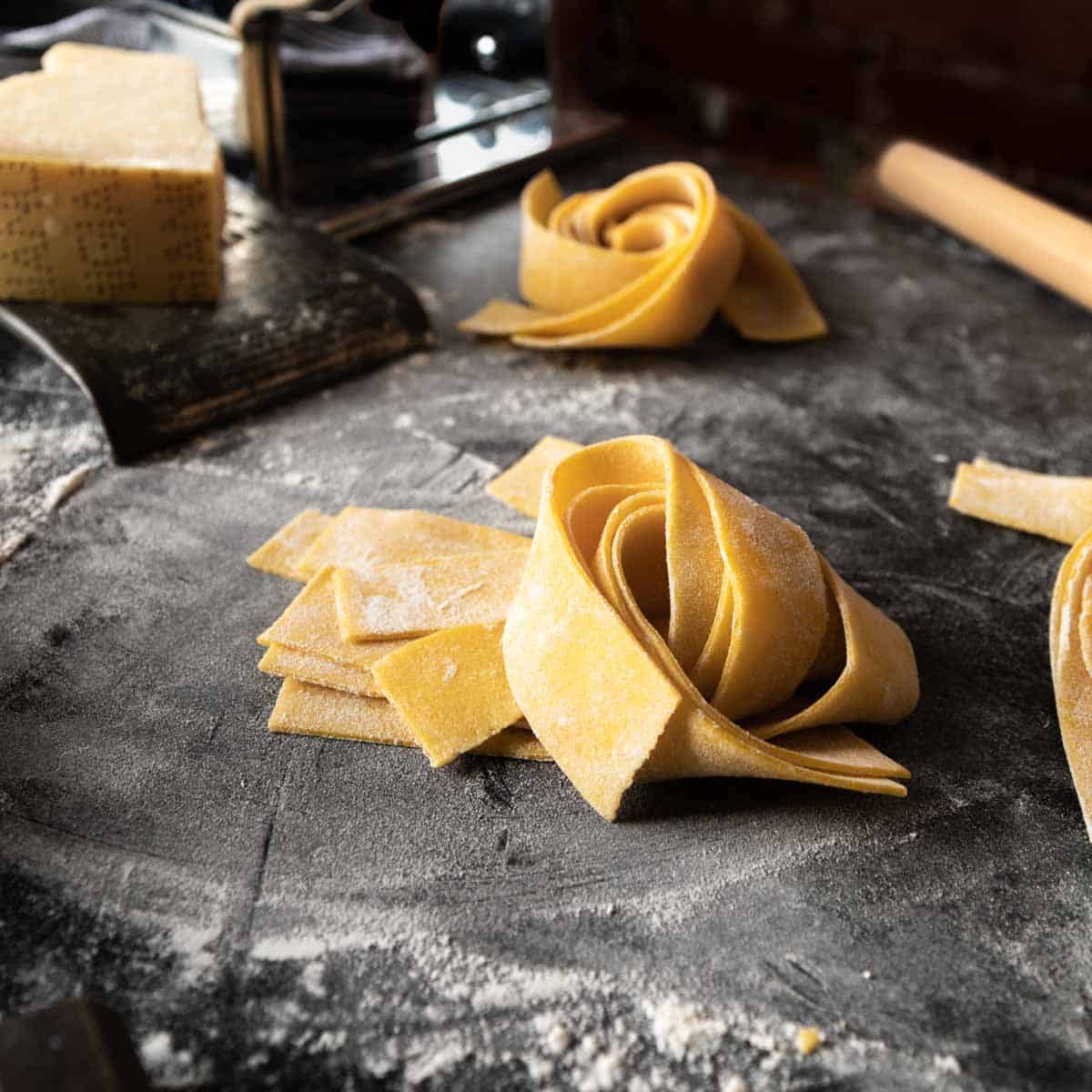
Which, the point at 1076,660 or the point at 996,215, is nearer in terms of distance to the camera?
the point at 1076,660

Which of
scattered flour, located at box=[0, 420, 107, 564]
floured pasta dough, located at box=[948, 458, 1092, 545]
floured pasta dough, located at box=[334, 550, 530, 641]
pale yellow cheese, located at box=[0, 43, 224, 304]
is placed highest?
pale yellow cheese, located at box=[0, 43, 224, 304]

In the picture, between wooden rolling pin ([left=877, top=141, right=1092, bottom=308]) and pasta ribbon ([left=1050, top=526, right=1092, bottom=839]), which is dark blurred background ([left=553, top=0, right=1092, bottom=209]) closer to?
wooden rolling pin ([left=877, top=141, right=1092, bottom=308])

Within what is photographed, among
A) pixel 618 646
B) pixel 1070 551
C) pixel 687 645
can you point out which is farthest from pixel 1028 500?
pixel 618 646

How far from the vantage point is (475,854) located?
1558 millimetres

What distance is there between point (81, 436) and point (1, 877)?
1086mm

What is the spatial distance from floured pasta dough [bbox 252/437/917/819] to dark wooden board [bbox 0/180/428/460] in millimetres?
629

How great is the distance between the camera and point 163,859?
1518 millimetres

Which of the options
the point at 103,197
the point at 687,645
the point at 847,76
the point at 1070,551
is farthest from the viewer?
the point at 847,76

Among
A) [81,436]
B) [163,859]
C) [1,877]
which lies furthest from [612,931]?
[81,436]

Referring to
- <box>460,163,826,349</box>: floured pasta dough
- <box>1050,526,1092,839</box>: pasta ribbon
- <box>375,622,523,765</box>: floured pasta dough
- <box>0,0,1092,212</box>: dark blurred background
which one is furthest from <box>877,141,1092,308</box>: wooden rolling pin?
<box>375,622,523,765</box>: floured pasta dough

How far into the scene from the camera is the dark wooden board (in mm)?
2320

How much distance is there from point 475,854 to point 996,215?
2.38 m

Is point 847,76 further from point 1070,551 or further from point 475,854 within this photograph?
point 475,854

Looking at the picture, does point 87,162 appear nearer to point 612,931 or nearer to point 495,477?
point 495,477
